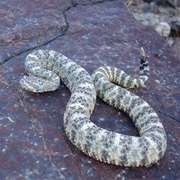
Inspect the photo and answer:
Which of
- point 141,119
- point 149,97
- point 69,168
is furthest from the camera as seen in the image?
point 149,97

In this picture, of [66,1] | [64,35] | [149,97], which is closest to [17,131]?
[149,97]

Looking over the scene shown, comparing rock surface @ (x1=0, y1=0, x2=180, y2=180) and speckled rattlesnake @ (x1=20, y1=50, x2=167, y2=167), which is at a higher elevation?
speckled rattlesnake @ (x1=20, y1=50, x2=167, y2=167)

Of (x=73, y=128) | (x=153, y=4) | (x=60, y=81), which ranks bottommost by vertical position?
(x=153, y=4)

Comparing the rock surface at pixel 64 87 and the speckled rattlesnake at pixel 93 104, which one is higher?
the speckled rattlesnake at pixel 93 104

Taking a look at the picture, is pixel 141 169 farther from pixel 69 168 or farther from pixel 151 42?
pixel 151 42
